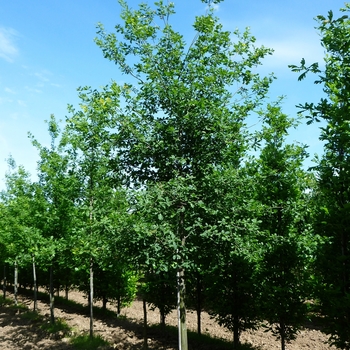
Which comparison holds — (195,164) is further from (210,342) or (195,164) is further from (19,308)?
(19,308)

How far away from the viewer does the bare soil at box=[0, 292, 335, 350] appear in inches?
493

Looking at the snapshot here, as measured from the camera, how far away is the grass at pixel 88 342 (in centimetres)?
1168

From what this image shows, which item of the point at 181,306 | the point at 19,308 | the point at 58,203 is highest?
the point at 58,203

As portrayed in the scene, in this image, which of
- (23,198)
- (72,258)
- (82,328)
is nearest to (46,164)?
(72,258)

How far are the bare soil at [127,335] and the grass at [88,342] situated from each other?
0.79 feet

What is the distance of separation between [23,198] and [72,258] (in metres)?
7.41

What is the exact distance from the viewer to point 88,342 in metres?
12.0

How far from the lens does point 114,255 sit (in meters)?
7.55

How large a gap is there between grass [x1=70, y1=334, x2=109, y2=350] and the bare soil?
24cm

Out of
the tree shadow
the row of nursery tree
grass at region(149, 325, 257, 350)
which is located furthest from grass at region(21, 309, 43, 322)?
the row of nursery tree

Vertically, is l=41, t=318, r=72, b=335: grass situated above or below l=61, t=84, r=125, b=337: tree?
below

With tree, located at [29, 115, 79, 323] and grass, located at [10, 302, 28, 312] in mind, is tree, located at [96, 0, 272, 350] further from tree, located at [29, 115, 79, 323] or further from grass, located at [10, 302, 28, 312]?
grass, located at [10, 302, 28, 312]

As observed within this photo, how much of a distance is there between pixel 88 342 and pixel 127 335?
7.14 feet

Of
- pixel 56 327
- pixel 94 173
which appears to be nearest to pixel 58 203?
pixel 94 173
